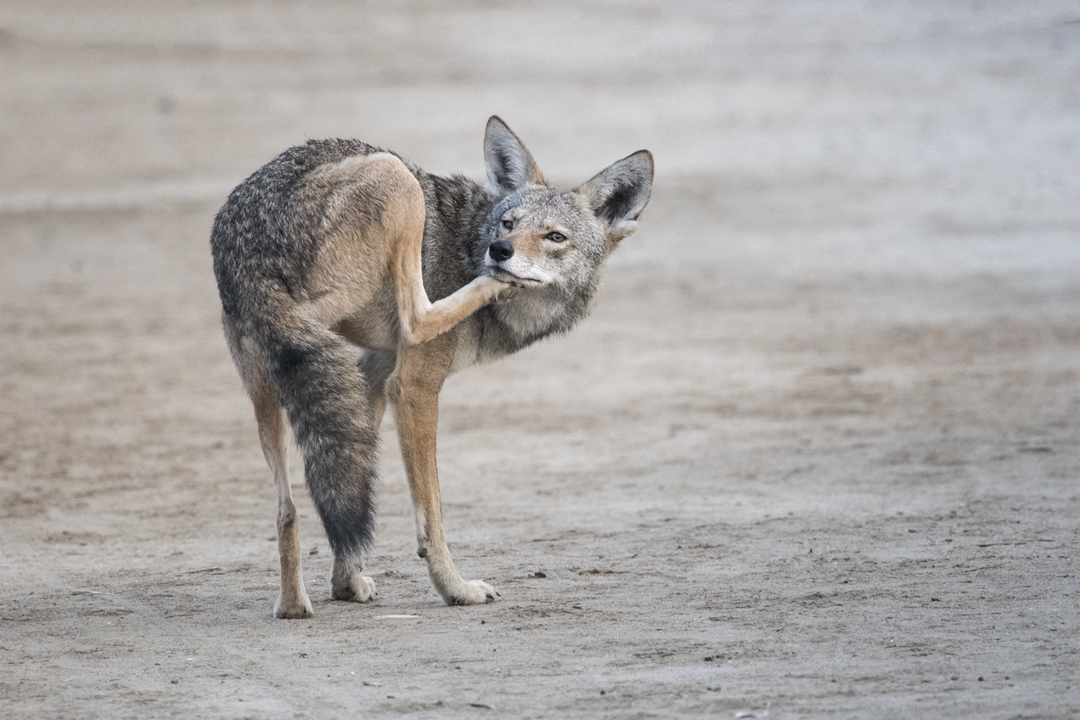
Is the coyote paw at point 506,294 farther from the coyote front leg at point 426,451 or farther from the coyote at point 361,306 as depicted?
the coyote front leg at point 426,451

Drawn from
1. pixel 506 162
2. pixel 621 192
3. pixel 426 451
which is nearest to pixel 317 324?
pixel 426 451

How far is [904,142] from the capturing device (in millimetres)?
20328

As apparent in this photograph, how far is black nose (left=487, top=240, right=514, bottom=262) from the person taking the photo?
19.4 feet

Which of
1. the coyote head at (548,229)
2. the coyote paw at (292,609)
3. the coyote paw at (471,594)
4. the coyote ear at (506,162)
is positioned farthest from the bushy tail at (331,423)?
the coyote ear at (506,162)

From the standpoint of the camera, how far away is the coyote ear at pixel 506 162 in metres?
6.81

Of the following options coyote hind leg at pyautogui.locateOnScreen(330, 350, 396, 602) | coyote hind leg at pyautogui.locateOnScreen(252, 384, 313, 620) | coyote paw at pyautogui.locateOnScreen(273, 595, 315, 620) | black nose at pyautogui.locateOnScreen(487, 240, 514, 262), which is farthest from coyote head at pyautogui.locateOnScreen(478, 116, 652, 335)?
coyote paw at pyautogui.locateOnScreen(273, 595, 315, 620)

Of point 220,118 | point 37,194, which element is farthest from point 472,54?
point 37,194

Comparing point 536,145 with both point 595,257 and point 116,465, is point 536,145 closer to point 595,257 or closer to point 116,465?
point 116,465

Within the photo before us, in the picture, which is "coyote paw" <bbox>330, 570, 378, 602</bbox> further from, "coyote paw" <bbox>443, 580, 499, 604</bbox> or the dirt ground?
"coyote paw" <bbox>443, 580, 499, 604</bbox>

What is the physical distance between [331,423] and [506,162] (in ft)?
7.35

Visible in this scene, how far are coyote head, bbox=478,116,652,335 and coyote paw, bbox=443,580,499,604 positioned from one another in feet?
4.54

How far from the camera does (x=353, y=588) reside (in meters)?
5.94

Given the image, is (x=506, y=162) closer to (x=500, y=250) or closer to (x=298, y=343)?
(x=500, y=250)

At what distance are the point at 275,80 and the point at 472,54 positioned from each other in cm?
463
